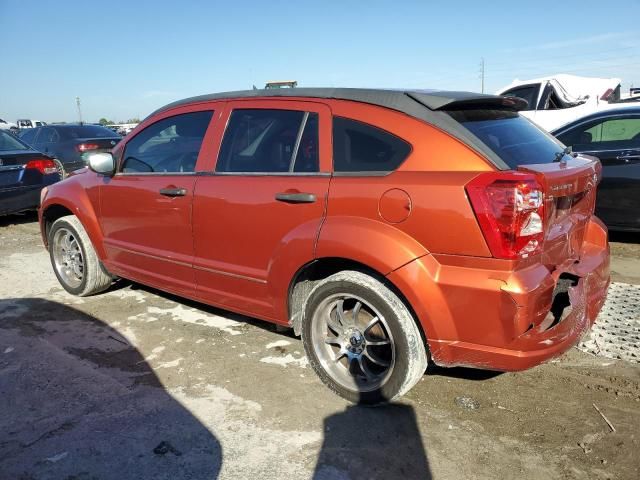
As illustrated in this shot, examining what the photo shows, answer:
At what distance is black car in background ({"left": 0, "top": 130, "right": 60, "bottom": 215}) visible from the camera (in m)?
7.78

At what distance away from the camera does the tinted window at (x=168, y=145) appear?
148 inches

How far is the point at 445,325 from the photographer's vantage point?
2.56 metres

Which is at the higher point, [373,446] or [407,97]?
[407,97]

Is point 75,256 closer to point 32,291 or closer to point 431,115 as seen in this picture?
point 32,291

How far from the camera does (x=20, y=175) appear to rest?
7953 millimetres

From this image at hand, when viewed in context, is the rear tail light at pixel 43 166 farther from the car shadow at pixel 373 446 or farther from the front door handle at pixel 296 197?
the car shadow at pixel 373 446

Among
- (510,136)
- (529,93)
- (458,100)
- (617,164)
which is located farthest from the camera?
(529,93)

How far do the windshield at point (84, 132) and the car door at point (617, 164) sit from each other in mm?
11065

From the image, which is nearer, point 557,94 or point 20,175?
point 20,175

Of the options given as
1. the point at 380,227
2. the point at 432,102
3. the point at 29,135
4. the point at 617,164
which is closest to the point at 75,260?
the point at 380,227

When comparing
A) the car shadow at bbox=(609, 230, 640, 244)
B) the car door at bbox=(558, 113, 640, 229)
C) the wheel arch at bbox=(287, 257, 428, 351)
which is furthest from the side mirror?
the car shadow at bbox=(609, 230, 640, 244)

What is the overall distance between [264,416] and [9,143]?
7655mm

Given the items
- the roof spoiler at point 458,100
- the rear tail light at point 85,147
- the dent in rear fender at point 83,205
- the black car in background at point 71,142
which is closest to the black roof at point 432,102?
the roof spoiler at point 458,100

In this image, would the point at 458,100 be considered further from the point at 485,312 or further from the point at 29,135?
the point at 29,135
